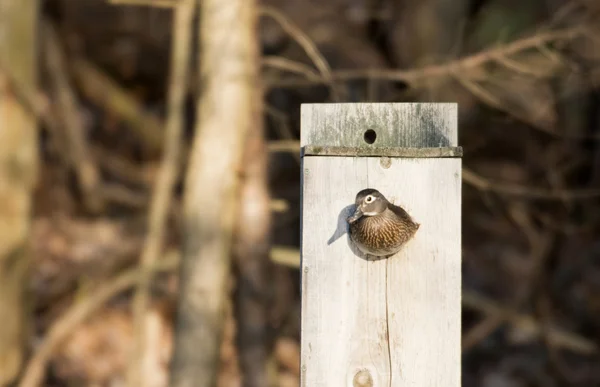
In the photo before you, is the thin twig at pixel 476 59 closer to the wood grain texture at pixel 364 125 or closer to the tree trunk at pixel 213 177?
the tree trunk at pixel 213 177

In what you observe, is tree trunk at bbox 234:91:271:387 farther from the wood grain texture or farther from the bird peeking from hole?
the bird peeking from hole

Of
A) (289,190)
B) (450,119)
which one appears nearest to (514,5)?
(289,190)

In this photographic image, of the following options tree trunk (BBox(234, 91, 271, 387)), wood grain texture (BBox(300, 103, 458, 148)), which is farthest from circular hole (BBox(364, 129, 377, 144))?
tree trunk (BBox(234, 91, 271, 387))

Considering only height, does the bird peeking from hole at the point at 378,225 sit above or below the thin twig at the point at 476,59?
below

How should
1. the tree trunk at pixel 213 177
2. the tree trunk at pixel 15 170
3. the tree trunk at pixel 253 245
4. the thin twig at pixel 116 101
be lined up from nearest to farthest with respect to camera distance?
the tree trunk at pixel 213 177 < the tree trunk at pixel 253 245 < the tree trunk at pixel 15 170 < the thin twig at pixel 116 101

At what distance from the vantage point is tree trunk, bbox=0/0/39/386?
451 cm

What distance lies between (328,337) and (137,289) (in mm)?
2445

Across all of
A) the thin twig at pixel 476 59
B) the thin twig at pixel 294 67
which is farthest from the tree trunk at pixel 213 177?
the thin twig at pixel 476 59

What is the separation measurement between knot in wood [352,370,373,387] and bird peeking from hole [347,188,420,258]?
0.28 metres

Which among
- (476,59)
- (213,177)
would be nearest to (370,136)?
(476,59)

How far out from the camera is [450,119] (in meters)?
2.05

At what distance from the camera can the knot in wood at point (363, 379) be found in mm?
1982

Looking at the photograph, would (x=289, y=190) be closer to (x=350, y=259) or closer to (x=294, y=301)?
(x=294, y=301)

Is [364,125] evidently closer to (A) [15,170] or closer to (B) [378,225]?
(B) [378,225]
